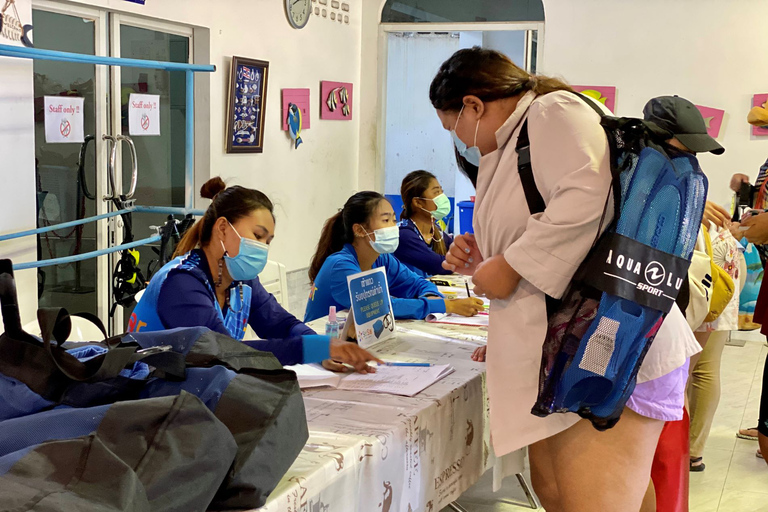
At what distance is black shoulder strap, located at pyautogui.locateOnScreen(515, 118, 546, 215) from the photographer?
1.67 metres

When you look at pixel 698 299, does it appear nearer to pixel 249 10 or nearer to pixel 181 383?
pixel 181 383

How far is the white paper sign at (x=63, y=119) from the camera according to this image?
4.11 meters

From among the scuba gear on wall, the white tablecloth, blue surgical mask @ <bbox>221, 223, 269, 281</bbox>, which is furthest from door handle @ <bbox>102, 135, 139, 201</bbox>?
the white tablecloth

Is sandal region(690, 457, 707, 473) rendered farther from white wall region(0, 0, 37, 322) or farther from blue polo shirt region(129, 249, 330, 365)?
white wall region(0, 0, 37, 322)

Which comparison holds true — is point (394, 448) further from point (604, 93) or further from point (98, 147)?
point (604, 93)

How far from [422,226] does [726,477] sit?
191cm

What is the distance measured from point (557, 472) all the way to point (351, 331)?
1.02 metres

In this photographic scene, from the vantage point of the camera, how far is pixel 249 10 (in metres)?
5.53

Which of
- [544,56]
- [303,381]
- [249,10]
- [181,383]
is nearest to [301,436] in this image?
[181,383]

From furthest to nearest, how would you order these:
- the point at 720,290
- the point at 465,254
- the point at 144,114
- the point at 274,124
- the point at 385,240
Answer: the point at 274,124 → the point at 144,114 → the point at 385,240 → the point at 720,290 → the point at 465,254

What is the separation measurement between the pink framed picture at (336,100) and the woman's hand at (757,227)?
14.1ft

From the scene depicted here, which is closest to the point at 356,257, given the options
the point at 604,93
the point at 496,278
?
the point at 496,278

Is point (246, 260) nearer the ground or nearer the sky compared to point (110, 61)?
nearer the ground

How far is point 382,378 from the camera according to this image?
2205 mm
